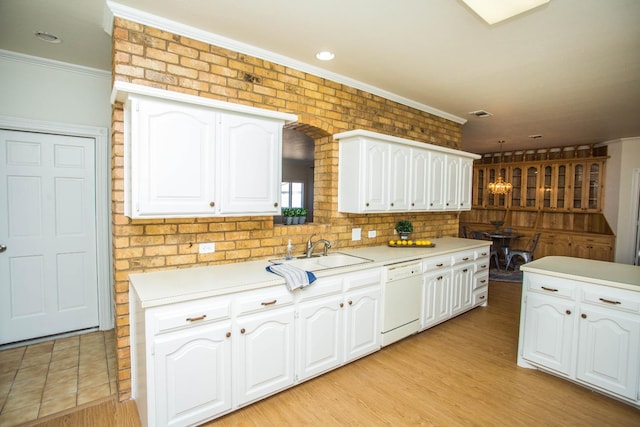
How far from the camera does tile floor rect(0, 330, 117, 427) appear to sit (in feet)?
7.44

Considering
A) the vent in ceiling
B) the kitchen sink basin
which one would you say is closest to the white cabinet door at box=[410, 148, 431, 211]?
the kitchen sink basin

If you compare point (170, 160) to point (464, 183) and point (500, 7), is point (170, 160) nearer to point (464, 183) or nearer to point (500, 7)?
point (500, 7)

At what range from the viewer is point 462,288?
402cm

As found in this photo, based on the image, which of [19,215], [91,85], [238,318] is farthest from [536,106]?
[19,215]

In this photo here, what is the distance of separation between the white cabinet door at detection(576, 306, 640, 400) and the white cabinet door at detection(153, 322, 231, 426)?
8.84ft

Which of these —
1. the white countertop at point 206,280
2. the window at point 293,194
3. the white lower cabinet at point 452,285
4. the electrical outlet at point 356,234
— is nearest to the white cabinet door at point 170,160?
the white countertop at point 206,280

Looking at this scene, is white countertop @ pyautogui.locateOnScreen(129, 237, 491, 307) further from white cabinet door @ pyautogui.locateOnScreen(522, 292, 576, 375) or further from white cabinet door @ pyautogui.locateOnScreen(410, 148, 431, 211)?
white cabinet door @ pyautogui.locateOnScreen(522, 292, 576, 375)

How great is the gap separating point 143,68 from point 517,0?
2.42 metres

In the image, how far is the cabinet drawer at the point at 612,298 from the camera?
2.32m

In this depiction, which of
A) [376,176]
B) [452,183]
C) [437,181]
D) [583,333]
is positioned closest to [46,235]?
[376,176]

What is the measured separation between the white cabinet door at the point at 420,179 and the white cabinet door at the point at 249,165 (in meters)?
1.80

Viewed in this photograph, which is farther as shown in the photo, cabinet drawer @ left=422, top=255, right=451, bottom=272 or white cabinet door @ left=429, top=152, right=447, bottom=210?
white cabinet door @ left=429, top=152, right=447, bottom=210

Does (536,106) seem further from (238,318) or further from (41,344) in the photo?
(41,344)

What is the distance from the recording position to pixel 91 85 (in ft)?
10.9
